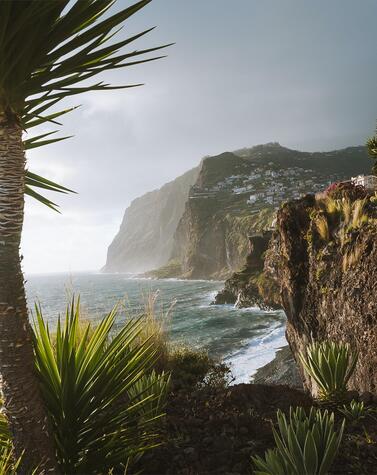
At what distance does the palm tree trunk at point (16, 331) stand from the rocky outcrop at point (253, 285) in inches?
1283

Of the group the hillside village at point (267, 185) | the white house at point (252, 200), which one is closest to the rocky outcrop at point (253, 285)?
the hillside village at point (267, 185)

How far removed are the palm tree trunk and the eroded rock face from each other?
4.39m

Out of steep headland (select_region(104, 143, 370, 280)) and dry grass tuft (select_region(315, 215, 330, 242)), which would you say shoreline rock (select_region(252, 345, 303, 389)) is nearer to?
dry grass tuft (select_region(315, 215, 330, 242))

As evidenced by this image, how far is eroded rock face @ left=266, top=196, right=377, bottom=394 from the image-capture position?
5.26 metres

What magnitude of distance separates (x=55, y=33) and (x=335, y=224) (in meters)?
6.72

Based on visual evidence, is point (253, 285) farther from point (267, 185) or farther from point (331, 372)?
point (267, 185)

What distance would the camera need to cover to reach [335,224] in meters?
7.26

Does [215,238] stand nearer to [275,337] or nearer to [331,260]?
[275,337]

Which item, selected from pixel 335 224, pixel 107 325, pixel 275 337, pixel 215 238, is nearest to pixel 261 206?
pixel 215 238

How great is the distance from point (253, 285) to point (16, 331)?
37.3 m

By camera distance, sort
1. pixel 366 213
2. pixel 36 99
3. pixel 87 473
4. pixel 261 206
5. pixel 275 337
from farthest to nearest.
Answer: pixel 261 206
pixel 275 337
pixel 366 213
pixel 87 473
pixel 36 99

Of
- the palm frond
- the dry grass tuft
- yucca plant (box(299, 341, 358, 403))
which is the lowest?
yucca plant (box(299, 341, 358, 403))

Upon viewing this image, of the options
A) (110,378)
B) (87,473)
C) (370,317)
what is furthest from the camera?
(370,317)

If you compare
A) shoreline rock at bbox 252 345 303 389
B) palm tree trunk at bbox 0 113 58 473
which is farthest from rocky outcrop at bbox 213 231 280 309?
palm tree trunk at bbox 0 113 58 473
